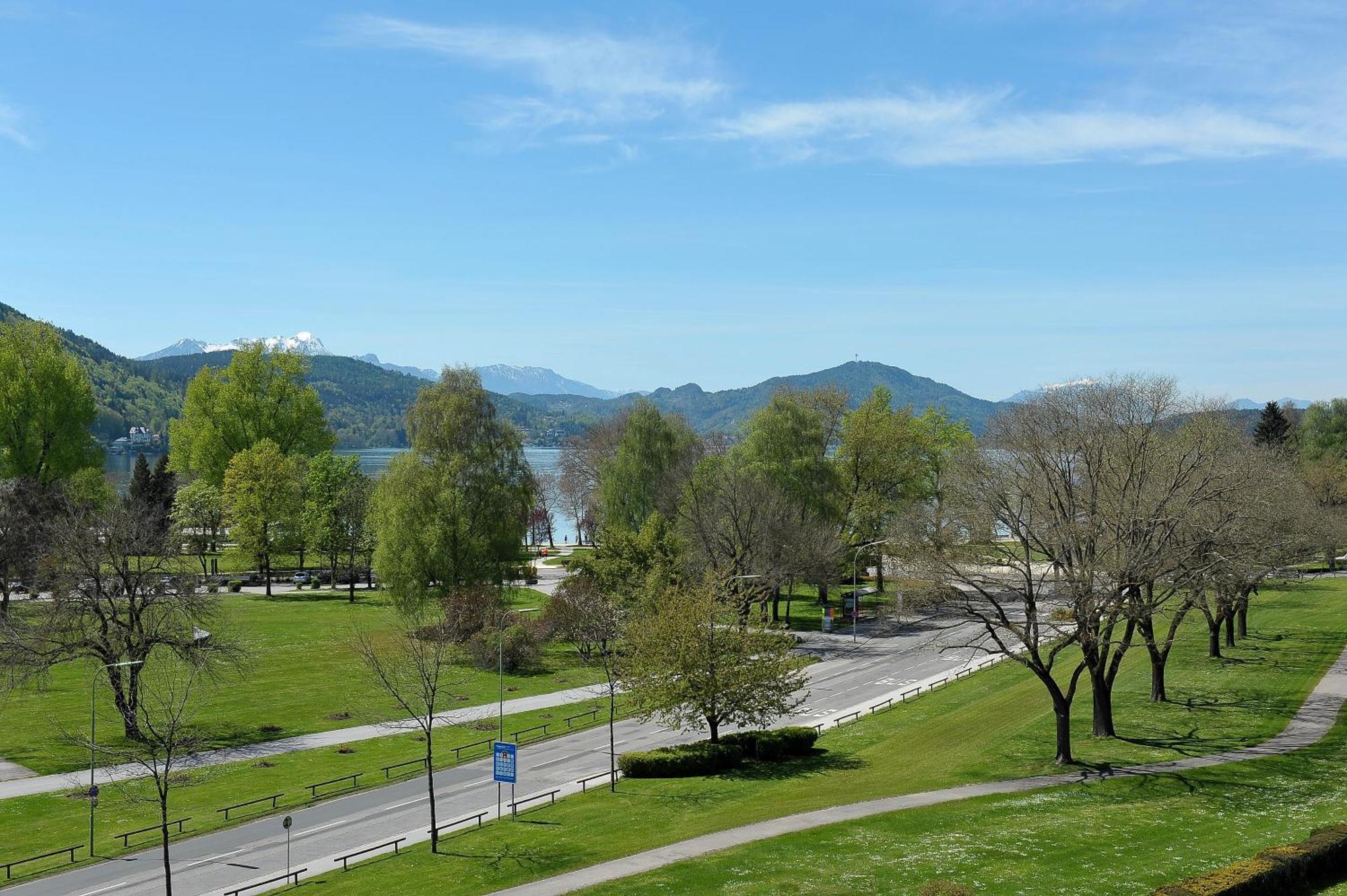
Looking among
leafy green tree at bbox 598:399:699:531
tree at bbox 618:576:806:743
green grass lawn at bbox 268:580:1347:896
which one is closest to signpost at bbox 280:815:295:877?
green grass lawn at bbox 268:580:1347:896

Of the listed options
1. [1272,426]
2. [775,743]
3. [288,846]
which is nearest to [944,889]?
[288,846]

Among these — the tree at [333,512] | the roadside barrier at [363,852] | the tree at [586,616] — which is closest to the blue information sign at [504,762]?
the roadside barrier at [363,852]

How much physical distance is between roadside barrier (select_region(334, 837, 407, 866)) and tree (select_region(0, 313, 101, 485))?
199 ft

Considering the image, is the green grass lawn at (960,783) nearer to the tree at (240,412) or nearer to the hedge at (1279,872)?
the hedge at (1279,872)

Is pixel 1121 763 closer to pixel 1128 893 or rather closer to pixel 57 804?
pixel 1128 893

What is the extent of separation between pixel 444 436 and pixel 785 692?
3364 centimetres

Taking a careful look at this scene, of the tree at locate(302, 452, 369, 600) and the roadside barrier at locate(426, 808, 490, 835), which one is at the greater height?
the tree at locate(302, 452, 369, 600)

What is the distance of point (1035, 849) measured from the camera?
83.7ft

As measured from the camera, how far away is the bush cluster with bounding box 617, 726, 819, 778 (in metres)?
40.4

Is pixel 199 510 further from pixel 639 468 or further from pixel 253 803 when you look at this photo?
pixel 253 803

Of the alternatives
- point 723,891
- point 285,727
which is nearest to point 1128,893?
point 723,891

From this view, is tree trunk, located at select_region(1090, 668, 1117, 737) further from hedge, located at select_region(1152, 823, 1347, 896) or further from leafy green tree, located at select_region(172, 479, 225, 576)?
leafy green tree, located at select_region(172, 479, 225, 576)

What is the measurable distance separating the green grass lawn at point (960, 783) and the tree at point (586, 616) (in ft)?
51.1

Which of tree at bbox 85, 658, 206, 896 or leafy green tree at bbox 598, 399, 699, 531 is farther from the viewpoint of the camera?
leafy green tree at bbox 598, 399, 699, 531
